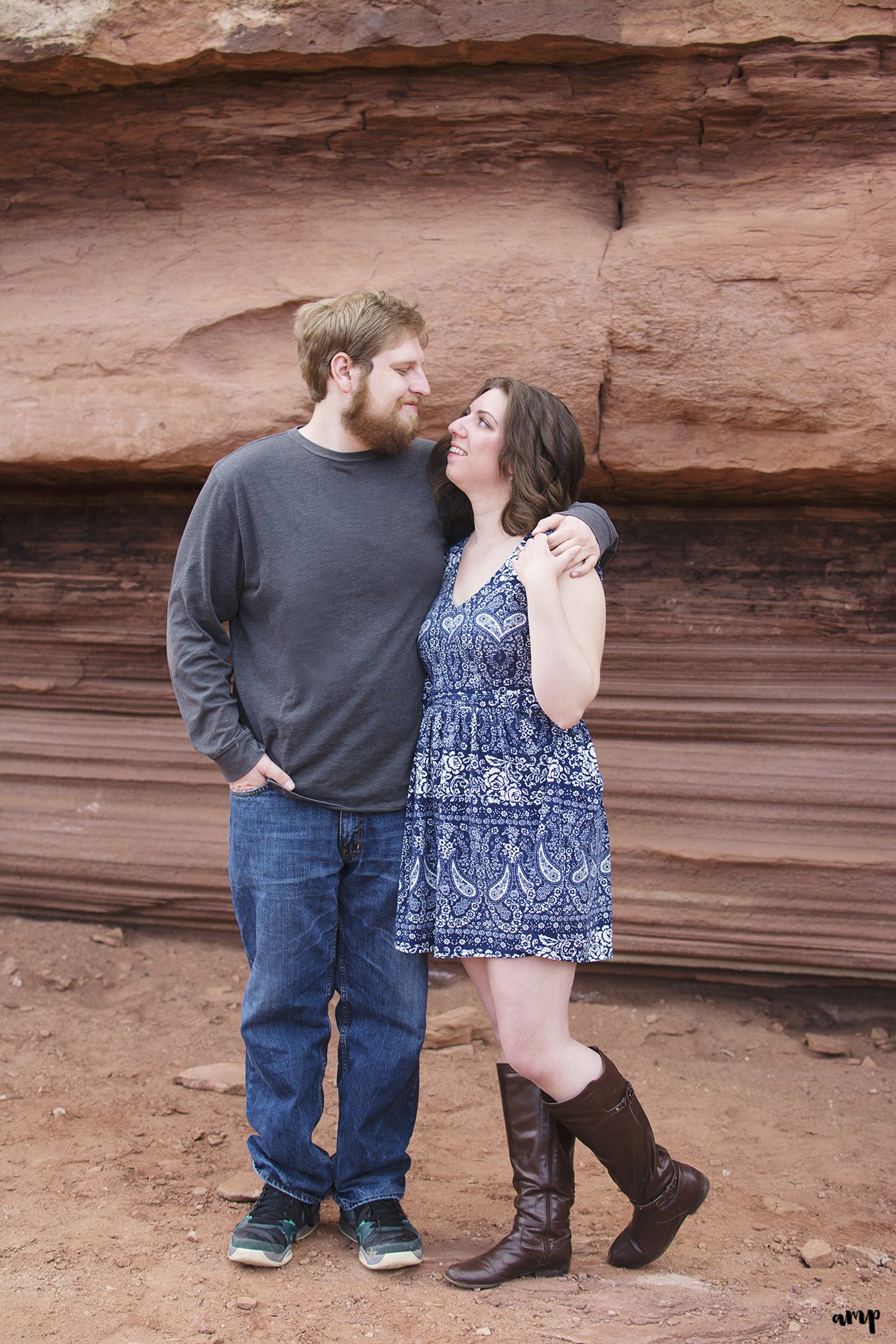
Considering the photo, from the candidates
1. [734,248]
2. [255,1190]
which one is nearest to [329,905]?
[255,1190]

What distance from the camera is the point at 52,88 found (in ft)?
10.8

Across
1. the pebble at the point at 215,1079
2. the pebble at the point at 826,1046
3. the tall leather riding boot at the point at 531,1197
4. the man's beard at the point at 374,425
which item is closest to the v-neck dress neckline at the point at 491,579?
the man's beard at the point at 374,425

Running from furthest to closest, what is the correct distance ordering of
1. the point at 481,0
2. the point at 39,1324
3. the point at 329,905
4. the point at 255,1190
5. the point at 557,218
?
1. the point at 557,218
2. the point at 481,0
3. the point at 255,1190
4. the point at 329,905
5. the point at 39,1324

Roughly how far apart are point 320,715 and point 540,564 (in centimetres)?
57

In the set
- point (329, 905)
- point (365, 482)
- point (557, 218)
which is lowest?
point (329, 905)

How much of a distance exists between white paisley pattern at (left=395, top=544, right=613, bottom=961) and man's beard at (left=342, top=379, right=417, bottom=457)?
1.25 ft

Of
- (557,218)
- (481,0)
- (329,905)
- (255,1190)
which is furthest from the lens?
(557,218)

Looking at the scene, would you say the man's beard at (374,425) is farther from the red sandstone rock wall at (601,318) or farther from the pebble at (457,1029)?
the pebble at (457,1029)

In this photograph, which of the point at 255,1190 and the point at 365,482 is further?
the point at 255,1190

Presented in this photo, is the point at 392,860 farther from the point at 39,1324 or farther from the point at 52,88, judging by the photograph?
the point at 52,88

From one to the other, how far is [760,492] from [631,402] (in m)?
0.49

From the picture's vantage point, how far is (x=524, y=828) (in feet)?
7.10

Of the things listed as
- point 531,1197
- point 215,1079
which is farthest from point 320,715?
point 215,1079

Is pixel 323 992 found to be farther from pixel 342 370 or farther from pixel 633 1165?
pixel 342 370
